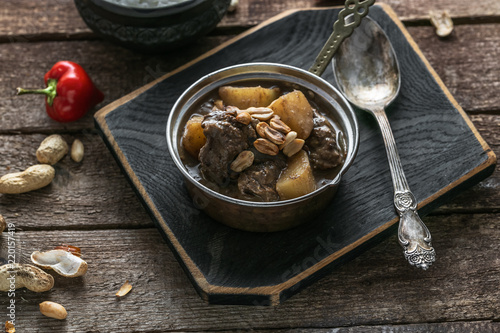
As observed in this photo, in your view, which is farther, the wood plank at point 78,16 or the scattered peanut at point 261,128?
the wood plank at point 78,16

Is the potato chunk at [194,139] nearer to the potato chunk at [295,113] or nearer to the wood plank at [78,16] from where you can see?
the potato chunk at [295,113]

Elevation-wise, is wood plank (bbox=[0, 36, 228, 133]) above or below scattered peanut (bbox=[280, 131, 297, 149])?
below

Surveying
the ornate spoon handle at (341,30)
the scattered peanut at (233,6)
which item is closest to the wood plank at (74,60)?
the scattered peanut at (233,6)

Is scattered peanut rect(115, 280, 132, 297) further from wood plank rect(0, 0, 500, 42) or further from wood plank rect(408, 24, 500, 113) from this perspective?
wood plank rect(408, 24, 500, 113)

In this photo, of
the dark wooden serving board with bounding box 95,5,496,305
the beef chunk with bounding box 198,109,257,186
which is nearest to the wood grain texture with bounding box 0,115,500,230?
the dark wooden serving board with bounding box 95,5,496,305

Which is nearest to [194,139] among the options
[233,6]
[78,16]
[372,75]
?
[372,75]

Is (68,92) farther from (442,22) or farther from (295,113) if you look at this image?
(442,22)

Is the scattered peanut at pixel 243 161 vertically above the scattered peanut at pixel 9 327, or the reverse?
the scattered peanut at pixel 243 161

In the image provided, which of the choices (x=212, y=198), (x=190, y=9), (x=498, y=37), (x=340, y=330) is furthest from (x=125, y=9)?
(x=498, y=37)
